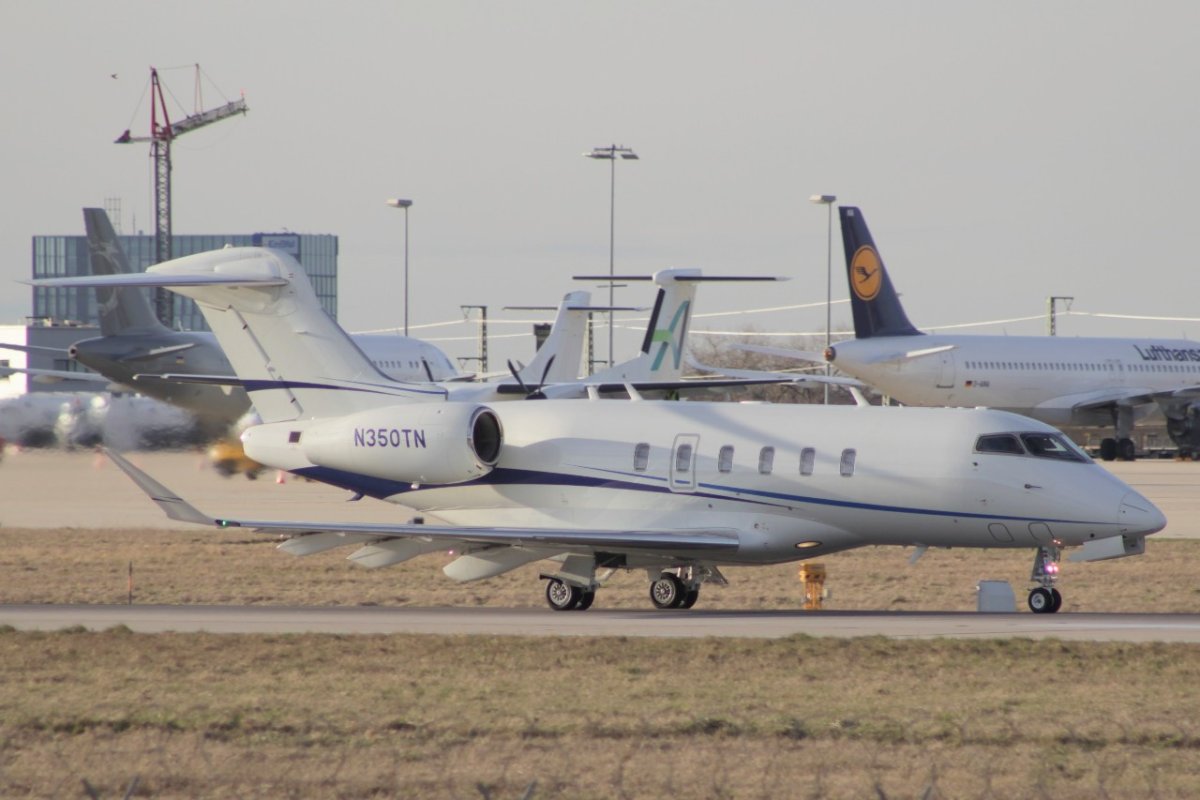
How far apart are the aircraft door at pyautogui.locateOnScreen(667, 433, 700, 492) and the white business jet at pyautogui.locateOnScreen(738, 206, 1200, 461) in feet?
134

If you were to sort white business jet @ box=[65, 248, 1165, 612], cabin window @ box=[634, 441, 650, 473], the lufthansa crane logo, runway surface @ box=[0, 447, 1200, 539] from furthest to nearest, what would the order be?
the lufthansa crane logo
runway surface @ box=[0, 447, 1200, 539]
cabin window @ box=[634, 441, 650, 473]
white business jet @ box=[65, 248, 1165, 612]

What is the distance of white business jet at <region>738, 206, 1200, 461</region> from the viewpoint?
64.1 m

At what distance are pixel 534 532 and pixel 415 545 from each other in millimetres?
1546

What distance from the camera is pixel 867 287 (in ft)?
212

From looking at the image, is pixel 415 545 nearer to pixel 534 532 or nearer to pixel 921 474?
pixel 534 532

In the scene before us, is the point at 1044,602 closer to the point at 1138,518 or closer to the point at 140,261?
the point at 1138,518

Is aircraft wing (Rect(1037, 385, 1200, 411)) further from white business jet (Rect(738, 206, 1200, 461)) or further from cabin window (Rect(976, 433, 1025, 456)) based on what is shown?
cabin window (Rect(976, 433, 1025, 456))

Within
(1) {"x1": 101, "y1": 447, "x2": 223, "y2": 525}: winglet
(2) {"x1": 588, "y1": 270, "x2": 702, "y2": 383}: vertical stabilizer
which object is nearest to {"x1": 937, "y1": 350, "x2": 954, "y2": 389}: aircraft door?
(2) {"x1": 588, "y1": 270, "x2": 702, "y2": 383}: vertical stabilizer

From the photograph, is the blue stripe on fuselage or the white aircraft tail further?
the white aircraft tail

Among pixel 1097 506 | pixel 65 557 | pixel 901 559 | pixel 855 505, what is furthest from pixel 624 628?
pixel 65 557

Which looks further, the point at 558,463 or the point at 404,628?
the point at 558,463

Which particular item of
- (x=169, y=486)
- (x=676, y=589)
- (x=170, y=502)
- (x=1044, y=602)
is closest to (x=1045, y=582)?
(x=1044, y=602)

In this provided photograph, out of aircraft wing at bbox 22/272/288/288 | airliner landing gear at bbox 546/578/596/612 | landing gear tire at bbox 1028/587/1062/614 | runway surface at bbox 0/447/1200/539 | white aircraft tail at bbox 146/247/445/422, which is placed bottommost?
runway surface at bbox 0/447/1200/539

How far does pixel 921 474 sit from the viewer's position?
72.5 feet
